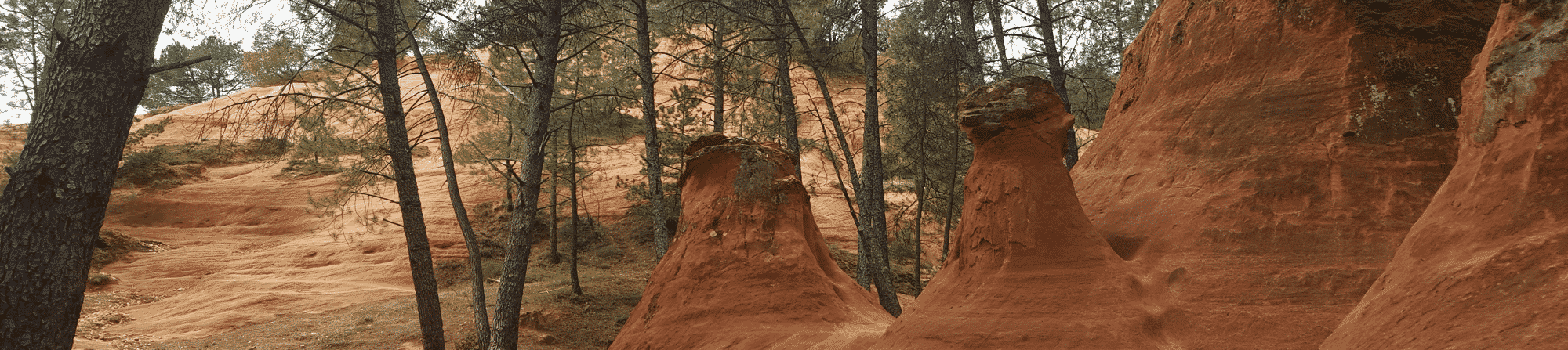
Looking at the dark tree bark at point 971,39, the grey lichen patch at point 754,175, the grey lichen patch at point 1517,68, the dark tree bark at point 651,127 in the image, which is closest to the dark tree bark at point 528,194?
the dark tree bark at point 651,127

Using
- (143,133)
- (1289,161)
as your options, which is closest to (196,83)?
(143,133)

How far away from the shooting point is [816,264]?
24.0ft

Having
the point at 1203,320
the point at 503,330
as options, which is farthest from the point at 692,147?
the point at 1203,320

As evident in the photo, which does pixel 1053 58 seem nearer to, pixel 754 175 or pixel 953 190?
pixel 953 190

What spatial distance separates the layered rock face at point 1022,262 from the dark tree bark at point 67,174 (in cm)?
586

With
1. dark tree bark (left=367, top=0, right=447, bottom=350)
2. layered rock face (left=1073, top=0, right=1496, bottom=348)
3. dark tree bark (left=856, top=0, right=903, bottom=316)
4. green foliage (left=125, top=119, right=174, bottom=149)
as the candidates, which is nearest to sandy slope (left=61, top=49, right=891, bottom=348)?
green foliage (left=125, top=119, right=174, bottom=149)

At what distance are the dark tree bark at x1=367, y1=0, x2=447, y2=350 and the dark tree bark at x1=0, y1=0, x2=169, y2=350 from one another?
12.2 feet

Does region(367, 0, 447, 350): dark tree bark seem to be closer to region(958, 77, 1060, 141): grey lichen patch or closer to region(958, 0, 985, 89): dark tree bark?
region(958, 77, 1060, 141): grey lichen patch

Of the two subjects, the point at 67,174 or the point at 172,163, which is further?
the point at 172,163

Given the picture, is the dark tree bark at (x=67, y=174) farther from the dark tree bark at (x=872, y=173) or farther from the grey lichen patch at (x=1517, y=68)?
the dark tree bark at (x=872, y=173)

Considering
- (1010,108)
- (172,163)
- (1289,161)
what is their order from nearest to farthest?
(1289,161), (1010,108), (172,163)

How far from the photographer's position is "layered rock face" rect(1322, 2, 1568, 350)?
9.20 ft

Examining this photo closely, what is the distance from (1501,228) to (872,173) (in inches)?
333

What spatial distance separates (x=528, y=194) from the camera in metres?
8.92
